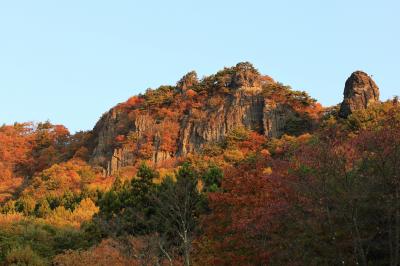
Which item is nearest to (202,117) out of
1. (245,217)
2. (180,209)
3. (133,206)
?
(133,206)

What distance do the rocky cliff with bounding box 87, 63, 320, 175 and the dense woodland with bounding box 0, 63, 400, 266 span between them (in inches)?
14.5

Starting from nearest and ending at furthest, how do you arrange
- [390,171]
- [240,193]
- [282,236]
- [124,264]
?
[390,171] → [282,236] → [240,193] → [124,264]

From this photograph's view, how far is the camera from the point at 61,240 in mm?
33844

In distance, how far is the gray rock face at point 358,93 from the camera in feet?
163

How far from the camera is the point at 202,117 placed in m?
62.8

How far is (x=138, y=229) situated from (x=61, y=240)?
19.5ft

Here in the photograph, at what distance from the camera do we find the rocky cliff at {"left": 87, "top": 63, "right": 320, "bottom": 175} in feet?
196

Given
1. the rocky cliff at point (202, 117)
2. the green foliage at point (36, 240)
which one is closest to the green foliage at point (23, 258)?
the green foliage at point (36, 240)

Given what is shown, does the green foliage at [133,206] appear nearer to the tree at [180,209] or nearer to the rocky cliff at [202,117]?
the tree at [180,209]

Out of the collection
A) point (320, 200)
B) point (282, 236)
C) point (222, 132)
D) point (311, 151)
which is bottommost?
point (282, 236)

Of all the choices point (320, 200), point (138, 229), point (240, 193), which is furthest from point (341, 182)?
point (138, 229)

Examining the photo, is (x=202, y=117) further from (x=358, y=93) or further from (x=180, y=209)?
(x=180, y=209)

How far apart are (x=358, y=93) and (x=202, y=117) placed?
18.8m

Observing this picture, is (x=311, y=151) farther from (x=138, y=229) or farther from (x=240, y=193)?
(x=138, y=229)
